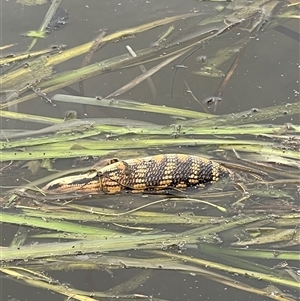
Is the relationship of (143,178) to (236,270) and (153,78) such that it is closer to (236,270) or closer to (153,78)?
(236,270)

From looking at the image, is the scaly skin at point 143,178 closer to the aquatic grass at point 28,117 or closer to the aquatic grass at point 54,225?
the aquatic grass at point 54,225

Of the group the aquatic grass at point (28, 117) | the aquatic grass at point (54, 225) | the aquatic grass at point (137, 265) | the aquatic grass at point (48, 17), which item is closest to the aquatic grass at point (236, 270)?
the aquatic grass at point (137, 265)

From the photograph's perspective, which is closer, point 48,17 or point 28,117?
point 28,117

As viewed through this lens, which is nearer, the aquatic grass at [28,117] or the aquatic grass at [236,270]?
the aquatic grass at [236,270]

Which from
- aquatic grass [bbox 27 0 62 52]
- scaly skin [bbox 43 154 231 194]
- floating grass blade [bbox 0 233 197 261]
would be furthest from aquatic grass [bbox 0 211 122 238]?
aquatic grass [bbox 27 0 62 52]

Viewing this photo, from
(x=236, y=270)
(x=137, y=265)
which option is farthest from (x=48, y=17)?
(x=236, y=270)

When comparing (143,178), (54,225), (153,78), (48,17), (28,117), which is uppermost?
(48,17)
